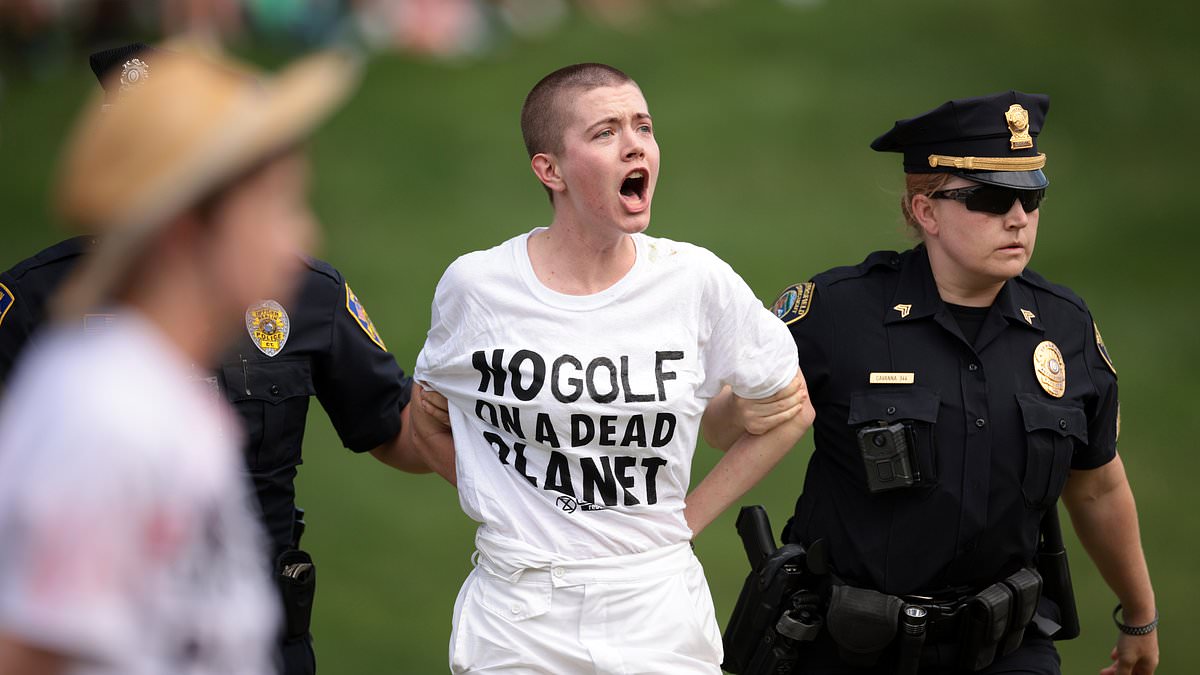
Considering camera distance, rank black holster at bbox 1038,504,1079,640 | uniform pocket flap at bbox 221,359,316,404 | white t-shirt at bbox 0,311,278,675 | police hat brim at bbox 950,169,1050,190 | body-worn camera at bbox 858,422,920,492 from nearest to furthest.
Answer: white t-shirt at bbox 0,311,278,675, uniform pocket flap at bbox 221,359,316,404, body-worn camera at bbox 858,422,920,492, police hat brim at bbox 950,169,1050,190, black holster at bbox 1038,504,1079,640

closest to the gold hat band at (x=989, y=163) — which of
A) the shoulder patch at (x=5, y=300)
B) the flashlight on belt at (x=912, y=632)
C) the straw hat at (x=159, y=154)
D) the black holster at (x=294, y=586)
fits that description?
the flashlight on belt at (x=912, y=632)

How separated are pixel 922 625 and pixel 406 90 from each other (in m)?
10.5

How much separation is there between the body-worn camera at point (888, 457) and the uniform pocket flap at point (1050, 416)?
12.6 inches

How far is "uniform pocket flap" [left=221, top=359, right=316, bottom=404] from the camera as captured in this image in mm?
3953

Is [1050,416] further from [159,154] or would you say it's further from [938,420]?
[159,154]

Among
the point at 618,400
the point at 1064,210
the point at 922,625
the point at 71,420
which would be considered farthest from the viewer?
the point at 1064,210

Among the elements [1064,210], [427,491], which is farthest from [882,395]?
[1064,210]

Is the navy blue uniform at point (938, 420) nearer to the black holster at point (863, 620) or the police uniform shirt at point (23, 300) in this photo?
the black holster at point (863, 620)

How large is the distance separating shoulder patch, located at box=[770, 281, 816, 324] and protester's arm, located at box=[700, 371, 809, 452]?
1.34ft

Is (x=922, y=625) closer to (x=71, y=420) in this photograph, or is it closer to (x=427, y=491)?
(x=71, y=420)

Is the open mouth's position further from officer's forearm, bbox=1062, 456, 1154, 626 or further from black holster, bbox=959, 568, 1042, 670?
officer's forearm, bbox=1062, 456, 1154, 626

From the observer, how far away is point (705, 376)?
148 inches

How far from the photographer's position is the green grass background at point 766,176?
328 inches

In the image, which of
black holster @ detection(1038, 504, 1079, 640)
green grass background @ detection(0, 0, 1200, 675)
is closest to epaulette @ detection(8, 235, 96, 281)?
black holster @ detection(1038, 504, 1079, 640)
